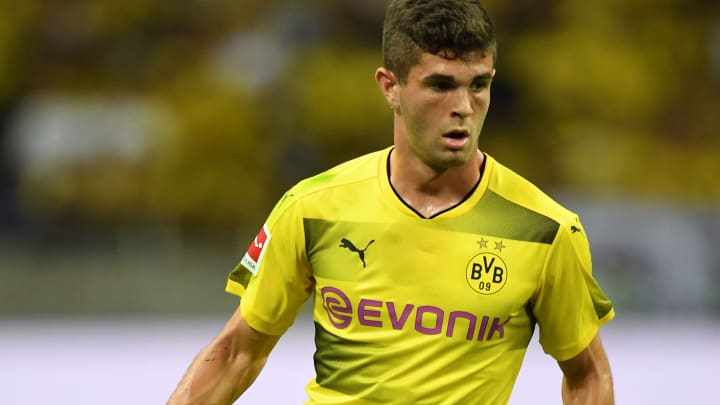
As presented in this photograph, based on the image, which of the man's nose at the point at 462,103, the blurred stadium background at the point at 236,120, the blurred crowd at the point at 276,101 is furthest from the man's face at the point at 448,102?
the blurred crowd at the point at 276,101

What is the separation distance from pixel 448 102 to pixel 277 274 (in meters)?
0.64

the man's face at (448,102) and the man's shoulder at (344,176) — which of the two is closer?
the man's face at (448,102)

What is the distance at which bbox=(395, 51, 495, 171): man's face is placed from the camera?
2.69 meters

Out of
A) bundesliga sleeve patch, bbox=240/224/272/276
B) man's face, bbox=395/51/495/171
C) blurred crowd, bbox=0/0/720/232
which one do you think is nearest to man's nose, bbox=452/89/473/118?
man's face, bbox=395/51/495/171

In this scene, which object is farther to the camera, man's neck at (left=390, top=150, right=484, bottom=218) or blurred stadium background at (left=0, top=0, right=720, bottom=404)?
blurred stadium background at (left=0, top=0, right=720, bottom=404)

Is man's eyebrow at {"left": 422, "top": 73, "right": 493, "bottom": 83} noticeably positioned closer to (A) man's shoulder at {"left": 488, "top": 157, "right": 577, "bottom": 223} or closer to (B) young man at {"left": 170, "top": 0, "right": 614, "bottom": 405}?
(B) young man at {"left": 170, "top": 0, "right": 614, "bottom": 405}

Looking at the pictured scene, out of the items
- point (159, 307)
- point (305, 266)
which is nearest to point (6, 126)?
point (159, 307)

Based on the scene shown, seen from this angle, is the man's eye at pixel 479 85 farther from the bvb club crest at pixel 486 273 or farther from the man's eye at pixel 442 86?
the bvb club crest at pixel 486 273

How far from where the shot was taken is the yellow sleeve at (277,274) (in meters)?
3.01

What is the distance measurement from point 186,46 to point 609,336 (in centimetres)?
516

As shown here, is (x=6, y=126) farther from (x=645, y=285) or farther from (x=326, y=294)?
(x=326, y=294)

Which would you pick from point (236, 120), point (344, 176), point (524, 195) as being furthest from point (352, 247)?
point (236, 120)

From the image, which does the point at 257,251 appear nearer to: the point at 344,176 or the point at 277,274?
the point at 277,274

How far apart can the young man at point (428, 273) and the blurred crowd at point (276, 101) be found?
5654 millimetres
